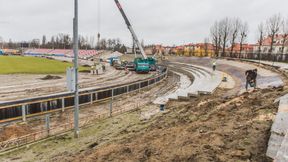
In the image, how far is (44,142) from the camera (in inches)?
399

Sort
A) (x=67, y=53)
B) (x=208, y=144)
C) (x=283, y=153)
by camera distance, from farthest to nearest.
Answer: (x=67, y=53) → (x=208, y=144) → (x=283, y=153)

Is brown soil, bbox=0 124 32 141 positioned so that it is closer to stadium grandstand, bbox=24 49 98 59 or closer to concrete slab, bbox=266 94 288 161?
concrete slab, bbox=266 94 288 161

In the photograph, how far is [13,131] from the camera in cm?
1171

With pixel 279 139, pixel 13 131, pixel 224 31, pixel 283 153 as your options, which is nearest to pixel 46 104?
pixel 13 131

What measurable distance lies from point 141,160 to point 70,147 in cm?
465

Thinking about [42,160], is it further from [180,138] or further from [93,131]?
[180,138]

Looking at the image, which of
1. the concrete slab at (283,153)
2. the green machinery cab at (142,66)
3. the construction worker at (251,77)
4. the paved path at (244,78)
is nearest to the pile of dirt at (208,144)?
the concrete slab at (283,153)

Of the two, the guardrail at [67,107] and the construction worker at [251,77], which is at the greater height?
the construction worker at [251,77]

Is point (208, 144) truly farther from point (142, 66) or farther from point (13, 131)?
point (142, 66)

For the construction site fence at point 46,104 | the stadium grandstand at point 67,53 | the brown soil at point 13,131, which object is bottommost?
the brown soil at point 13,131

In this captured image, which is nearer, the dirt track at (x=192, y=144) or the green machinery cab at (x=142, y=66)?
the dirt track at (x=192, y=144)

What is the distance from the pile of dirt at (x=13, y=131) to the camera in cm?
1106

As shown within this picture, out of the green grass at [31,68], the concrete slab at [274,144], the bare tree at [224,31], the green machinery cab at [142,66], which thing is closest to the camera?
the concrete slab at [274,144]

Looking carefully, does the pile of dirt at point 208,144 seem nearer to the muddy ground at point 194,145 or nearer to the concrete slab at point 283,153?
the muddy ground at point 194,145
